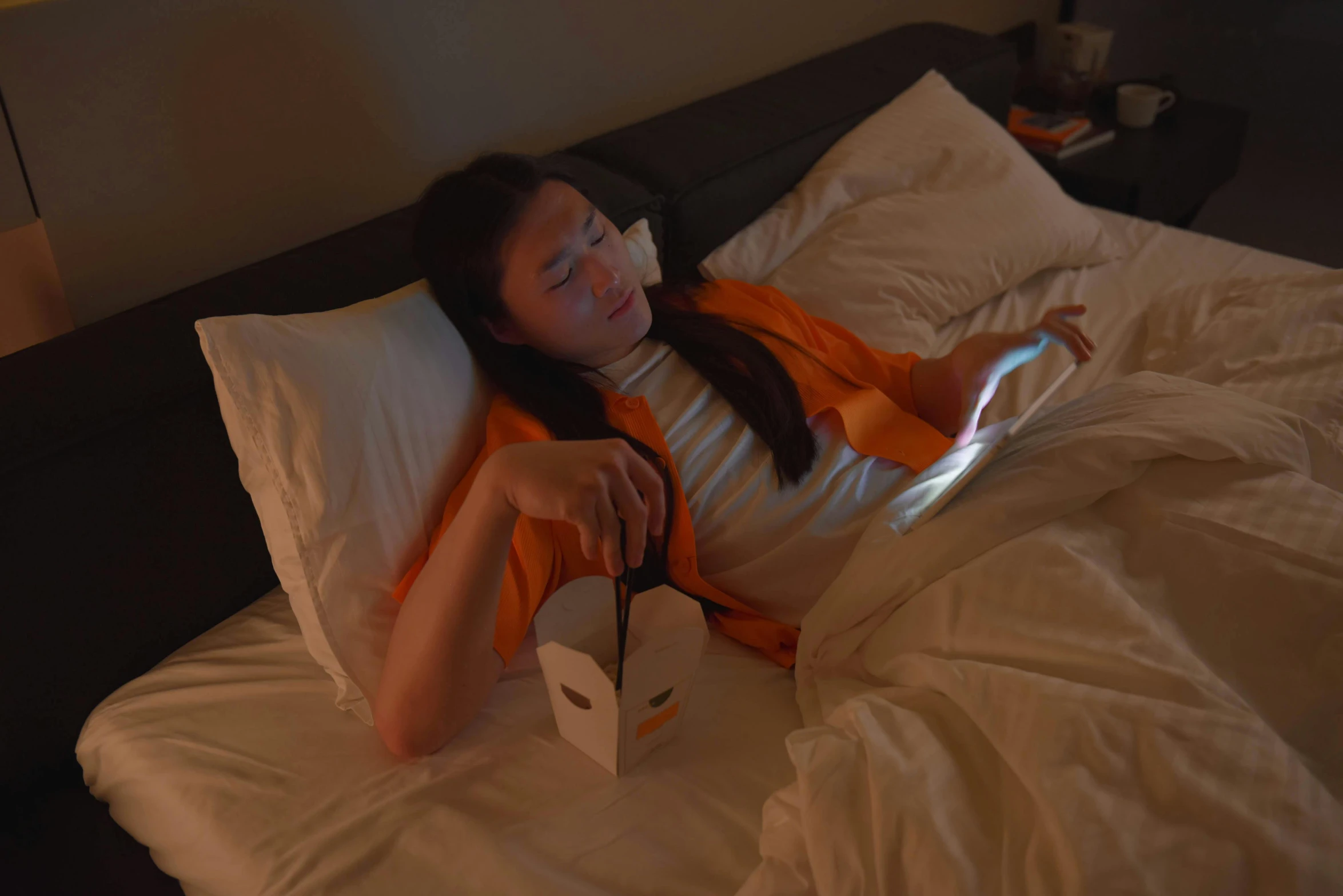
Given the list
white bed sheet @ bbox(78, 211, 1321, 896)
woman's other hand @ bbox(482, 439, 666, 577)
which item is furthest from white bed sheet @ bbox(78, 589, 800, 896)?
woman's other hand @ bbox(482, 439, 666, 577)

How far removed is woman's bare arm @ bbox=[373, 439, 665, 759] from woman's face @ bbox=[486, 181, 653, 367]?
10.9 inches

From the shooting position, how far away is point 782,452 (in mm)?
1198

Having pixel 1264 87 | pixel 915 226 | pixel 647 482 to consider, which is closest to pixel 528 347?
pixel 647 482

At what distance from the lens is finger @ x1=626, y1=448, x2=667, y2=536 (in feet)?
2.88

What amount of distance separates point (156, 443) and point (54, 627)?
0.22m

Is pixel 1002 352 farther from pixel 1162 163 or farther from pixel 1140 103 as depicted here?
pixel 1140 103

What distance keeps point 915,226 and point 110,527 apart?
1348mm

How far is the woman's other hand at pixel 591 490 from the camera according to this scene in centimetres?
85

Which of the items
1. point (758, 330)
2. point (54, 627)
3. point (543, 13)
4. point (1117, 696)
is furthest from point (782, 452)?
point (543, 13)

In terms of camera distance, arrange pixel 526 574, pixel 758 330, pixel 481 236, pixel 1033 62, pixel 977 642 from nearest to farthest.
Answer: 1. pixel 977 642
2. pixel 526 574
3. pixel 481 236
4. pixel 758 330
5. pixel 1033 62

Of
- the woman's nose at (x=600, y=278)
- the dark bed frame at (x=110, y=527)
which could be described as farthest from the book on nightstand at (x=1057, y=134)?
the dark bed frame at (x=110, y=527)

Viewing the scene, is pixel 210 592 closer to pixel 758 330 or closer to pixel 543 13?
pixel 758 330

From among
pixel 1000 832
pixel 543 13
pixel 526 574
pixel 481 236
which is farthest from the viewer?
pixel 543 13

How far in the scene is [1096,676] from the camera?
85 centimetres
